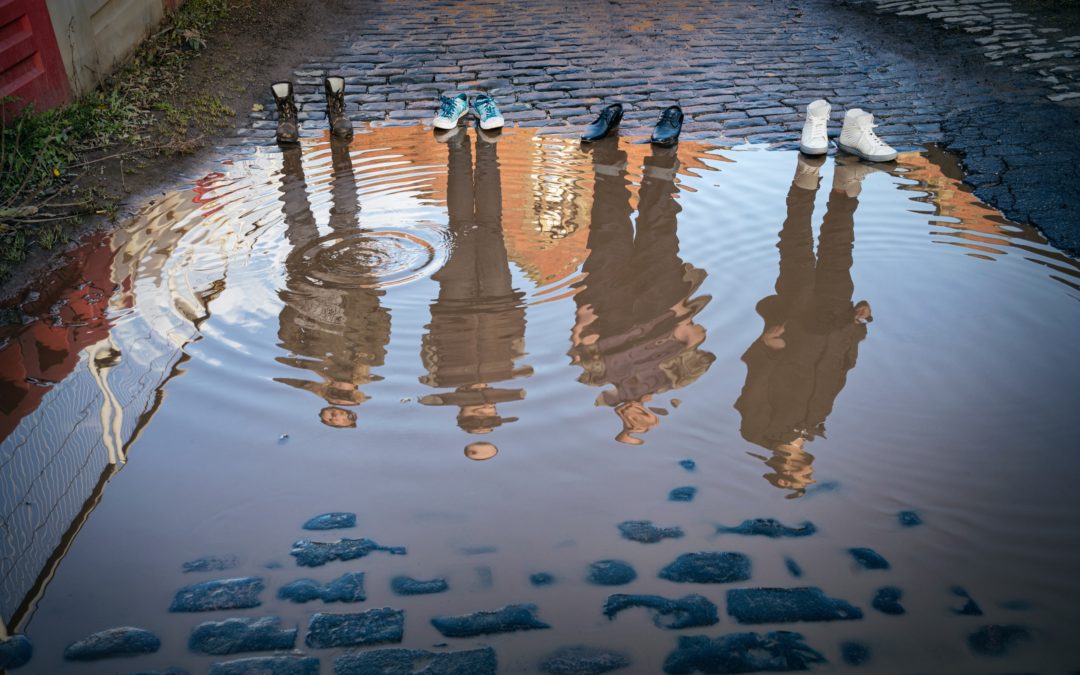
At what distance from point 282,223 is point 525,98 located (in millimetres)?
3343

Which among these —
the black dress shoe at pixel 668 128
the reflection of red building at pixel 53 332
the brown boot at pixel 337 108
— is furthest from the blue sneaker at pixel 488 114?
the reflection of red building at pixel 53 332

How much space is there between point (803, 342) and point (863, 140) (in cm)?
288

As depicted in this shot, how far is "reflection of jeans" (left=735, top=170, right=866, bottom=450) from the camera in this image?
11.1ft

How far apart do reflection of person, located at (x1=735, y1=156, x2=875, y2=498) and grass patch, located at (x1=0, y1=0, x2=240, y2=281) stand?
3999mm

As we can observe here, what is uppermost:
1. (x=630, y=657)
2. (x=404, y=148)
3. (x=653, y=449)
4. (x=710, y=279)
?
(x=404, y=148)

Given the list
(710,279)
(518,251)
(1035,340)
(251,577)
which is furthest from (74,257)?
(1035,340)

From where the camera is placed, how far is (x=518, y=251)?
4785 mm

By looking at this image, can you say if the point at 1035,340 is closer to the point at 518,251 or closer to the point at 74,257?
the point at 518,251

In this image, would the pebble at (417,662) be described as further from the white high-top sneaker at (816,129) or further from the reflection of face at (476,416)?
the white high-top sneaker at (816,129)

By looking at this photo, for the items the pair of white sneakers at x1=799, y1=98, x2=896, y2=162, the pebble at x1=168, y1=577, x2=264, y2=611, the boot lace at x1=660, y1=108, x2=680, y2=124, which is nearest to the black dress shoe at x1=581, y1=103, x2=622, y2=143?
the boot lace at x1=660, y1=108, x2=680, y2=124

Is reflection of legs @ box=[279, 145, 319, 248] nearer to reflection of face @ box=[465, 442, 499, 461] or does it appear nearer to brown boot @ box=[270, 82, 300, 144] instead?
brown boot @ box=[270, 82, 300, 144]

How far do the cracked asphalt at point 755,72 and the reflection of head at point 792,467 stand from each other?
272 centimetres

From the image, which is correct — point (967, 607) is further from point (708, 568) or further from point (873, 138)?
point (873, 138)

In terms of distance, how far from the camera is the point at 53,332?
4027 millimetres
